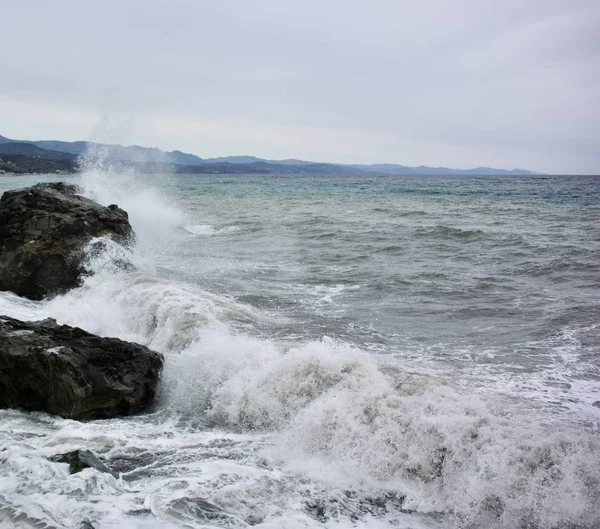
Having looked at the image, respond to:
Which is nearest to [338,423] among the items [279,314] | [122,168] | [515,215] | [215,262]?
[279,314]

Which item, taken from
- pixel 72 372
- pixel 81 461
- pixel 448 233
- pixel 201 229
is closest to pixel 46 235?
pixel 72 372

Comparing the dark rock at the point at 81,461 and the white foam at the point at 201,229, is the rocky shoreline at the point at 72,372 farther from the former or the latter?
the white foam at the point at 201,229

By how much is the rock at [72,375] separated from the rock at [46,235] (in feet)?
15.2

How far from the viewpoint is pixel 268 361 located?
7578mm

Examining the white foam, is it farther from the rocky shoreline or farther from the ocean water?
the rocky shoreline

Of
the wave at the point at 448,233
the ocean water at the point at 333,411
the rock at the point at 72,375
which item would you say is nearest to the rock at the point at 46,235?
the ocean water at the point at 333,411

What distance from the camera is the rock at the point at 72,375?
673cm

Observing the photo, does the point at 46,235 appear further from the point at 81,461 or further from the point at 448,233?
the point at 448,233

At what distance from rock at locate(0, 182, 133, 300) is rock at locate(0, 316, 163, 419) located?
15.2 feet

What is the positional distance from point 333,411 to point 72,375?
320cm

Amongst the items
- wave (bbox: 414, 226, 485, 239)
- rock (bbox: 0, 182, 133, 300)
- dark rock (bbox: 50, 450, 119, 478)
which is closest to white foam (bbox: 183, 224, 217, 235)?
wave (bbox: 414, 226, 485, 239)

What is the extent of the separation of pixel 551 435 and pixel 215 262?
42.2ft

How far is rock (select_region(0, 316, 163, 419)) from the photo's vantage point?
6.73m

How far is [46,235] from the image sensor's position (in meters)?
12.3
